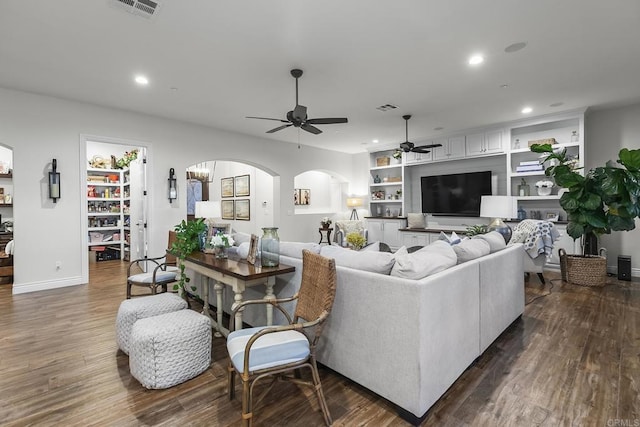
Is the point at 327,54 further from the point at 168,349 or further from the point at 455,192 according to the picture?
the point at 455,192

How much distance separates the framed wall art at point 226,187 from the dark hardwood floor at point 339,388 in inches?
251

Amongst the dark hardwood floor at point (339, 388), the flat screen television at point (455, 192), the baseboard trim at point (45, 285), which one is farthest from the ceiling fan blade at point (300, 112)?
the flat screen television at point (455, 192)

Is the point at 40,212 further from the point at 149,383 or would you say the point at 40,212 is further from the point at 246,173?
the point at 246,173

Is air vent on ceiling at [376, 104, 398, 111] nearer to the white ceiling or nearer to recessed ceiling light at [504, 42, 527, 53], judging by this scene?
the white ceiling

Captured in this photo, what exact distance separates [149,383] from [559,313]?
13.1 feet

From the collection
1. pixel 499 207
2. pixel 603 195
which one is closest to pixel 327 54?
pixel 499 207

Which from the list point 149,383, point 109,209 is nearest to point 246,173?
point 109,209

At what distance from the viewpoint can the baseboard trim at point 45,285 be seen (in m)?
4.36

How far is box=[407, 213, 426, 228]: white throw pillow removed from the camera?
24.5ft

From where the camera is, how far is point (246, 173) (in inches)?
343

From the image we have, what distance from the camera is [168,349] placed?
208 cm

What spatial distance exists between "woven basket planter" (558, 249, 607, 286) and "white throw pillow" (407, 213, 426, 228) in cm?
299

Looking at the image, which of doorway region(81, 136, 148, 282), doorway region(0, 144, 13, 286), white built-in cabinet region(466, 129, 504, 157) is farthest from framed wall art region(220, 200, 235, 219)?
white built-in cabinet region(466, 129, 504, 157)

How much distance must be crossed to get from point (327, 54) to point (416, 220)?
5.02m
